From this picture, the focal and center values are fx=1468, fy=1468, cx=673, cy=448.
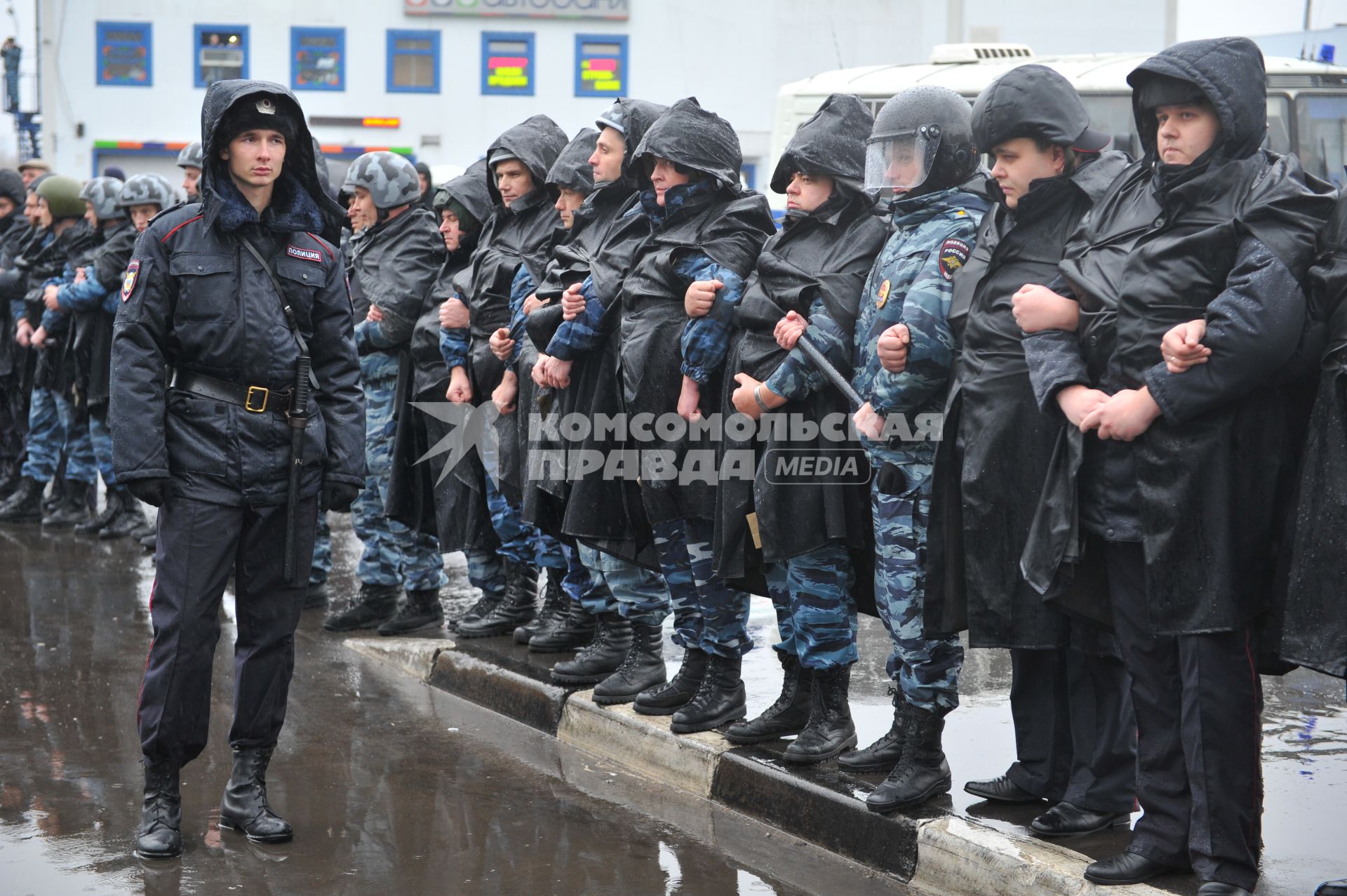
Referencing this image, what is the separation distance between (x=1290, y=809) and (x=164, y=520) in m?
3.58

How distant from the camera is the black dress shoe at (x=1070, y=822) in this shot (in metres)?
4.21

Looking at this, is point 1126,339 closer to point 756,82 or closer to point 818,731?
point 818,731

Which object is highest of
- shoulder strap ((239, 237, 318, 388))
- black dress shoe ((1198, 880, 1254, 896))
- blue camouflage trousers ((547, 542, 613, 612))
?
shoulder strap ((239, 237, 318, 388))

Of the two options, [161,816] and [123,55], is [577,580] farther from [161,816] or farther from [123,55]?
[123,55]

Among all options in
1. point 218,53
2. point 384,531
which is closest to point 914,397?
point 384,531

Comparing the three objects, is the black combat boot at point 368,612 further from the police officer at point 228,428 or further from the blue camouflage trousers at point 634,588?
the police officer at point 228,428

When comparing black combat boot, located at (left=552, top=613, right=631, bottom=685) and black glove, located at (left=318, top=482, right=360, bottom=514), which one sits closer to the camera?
black glove, located at (left=318, top=482, right=360, bottom=514)

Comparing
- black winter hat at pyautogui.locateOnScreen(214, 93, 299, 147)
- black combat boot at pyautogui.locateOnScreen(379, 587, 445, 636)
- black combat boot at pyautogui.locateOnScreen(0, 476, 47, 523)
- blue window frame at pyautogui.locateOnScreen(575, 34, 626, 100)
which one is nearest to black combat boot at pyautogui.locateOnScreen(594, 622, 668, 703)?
black combat boot at pyautogui.locateOnScreen(379, 587, 445, 636)

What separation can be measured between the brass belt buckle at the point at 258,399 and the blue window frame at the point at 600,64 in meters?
25.9

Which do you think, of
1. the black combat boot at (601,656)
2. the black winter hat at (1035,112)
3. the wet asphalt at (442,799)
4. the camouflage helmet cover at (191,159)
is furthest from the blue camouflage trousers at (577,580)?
→ the camouflage helmet cover at (191,159)

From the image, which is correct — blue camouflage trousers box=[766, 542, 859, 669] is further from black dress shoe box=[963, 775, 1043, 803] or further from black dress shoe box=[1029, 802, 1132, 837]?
black dress shoe box=[1029, 802, 1132, 837]

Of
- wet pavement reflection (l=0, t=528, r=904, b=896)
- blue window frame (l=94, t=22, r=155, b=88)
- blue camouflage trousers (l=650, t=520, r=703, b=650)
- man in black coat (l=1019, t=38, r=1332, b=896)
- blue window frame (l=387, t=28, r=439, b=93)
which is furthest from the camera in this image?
blue window frame (l=387, t=28, r=439, b=93)

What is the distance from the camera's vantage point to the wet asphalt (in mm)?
4309

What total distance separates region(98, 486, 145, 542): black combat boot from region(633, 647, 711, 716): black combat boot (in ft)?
18.9
